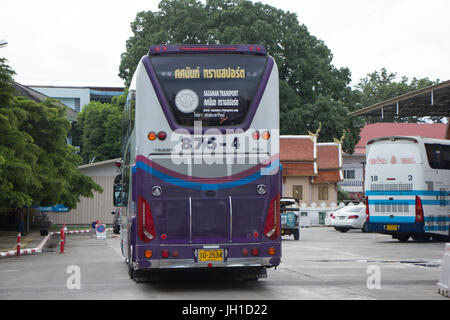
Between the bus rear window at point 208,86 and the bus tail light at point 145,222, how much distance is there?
1486 millimetres

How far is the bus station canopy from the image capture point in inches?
1225

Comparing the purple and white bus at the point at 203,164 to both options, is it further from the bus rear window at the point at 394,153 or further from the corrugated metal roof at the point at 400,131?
the corrugated metal roof at the point at 400,131

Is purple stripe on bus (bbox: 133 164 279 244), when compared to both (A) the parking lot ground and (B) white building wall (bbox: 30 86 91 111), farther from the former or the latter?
(B) white building wall (bbox: 30 86 91 111)

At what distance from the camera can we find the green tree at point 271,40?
2251 inches

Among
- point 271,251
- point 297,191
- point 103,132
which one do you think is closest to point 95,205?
point 103,132

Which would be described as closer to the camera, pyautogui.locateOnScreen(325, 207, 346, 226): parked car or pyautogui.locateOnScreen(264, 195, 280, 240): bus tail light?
pyautogui.locateOnScreen(264, 195, 280, 240): bus tail light

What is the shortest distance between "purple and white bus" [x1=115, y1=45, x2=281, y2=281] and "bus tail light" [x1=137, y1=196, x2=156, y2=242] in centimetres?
2

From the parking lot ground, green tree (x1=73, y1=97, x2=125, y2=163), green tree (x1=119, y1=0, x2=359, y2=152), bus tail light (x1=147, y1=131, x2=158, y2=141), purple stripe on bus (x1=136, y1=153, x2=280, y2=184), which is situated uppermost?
green tree (x1=119, y1=0, x2=359, y2=152)

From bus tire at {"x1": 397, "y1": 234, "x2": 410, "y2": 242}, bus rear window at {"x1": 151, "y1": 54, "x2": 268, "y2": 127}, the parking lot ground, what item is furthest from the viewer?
bus tire at {"x1": 397, "y1": 234, "x2": 410, "y2": 242}

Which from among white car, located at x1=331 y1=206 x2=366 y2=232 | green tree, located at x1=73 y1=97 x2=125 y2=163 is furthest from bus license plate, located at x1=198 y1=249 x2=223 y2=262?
green tree, located at x1=73 y1=97 x2=125 y2=163

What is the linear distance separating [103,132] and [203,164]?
54.5 m

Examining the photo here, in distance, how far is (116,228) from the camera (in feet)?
133

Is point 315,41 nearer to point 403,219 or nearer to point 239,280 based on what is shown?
point 403,219
